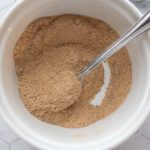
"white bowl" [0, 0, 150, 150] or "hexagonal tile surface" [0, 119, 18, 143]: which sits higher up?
"white bowl" [0, 0, 150, 150]

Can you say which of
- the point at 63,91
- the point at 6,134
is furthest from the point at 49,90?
the point at 6,134

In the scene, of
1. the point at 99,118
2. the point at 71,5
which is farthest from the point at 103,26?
the point at 99,118

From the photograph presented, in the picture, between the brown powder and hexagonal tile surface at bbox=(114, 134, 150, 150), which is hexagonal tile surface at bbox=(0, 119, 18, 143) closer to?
the brown powder

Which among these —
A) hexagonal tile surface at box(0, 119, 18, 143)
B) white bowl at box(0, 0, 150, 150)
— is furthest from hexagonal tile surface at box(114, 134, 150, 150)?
hexagonal tile surface at box(0, 119, 18, 143)

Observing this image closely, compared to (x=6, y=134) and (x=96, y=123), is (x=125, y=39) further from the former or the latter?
(x=6, y=134)

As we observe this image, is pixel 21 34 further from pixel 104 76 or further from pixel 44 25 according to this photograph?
pixel 104 76

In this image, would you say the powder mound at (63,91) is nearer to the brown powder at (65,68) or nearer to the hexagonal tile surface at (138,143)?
the brown powder at (65,68)
